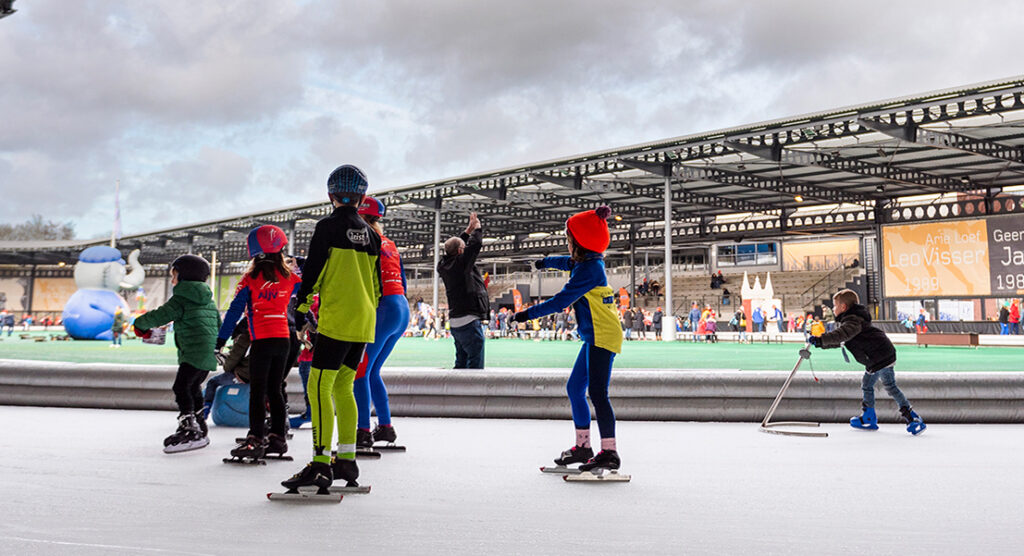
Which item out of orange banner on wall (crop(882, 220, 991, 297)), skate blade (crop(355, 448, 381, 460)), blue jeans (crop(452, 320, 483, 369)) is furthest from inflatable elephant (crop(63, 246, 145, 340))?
orange banner on wall (crop(882, 220, 991, 297))

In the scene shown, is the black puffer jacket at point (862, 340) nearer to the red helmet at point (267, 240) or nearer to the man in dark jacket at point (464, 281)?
the man in dark jacket at point (464, 281)

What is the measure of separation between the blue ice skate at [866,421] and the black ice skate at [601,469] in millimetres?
3208

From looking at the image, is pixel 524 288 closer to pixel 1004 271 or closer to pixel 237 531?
pixel 1004 271

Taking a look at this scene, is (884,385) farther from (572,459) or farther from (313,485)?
(313,485)

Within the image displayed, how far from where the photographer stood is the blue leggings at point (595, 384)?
3908mm

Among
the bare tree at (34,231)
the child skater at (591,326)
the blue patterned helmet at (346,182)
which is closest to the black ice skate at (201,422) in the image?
the blue patterned helmet at (346,182)

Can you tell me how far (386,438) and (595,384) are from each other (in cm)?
161

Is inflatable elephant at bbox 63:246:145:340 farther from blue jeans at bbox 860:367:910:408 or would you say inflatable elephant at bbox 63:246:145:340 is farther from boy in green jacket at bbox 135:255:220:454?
blue jeans at bbox 860:367:910:408

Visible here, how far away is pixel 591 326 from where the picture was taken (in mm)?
3963

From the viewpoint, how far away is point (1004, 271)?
90.2 ft

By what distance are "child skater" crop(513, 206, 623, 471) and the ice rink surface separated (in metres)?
0.28

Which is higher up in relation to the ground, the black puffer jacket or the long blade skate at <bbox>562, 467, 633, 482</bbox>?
the black puffer jacket

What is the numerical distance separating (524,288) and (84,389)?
33.7m

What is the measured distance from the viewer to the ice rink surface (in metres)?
2.57
